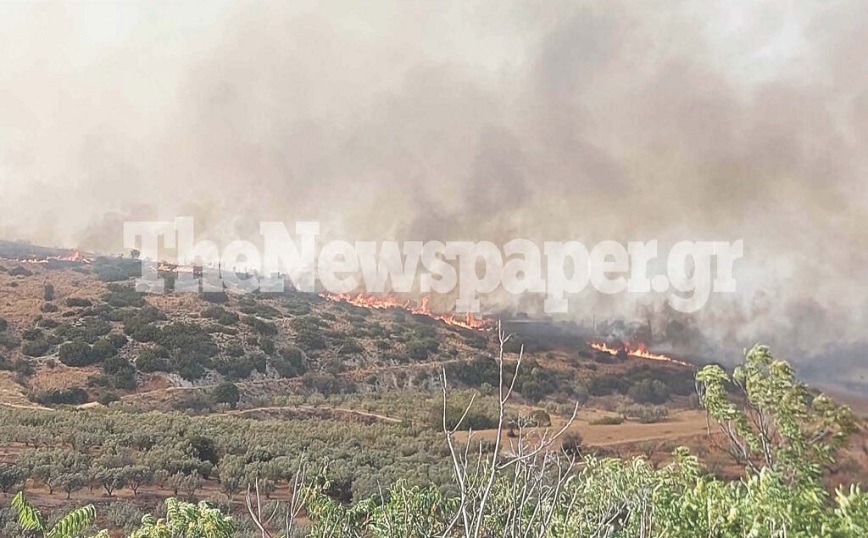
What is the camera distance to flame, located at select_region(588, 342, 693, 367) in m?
22.3

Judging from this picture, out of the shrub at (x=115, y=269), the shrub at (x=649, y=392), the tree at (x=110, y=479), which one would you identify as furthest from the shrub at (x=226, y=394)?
the shrub at (x=649, y=392)

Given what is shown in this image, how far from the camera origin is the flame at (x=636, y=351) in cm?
2227

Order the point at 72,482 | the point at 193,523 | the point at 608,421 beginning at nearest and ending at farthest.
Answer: the point at 193,523 < the point at 72,482 < the point at 608,421

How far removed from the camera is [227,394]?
18.5 metres

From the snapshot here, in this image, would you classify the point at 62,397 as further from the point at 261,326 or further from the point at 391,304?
the point at 391,304

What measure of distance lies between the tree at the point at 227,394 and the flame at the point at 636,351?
44.7ft

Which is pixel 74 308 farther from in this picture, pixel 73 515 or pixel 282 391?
pixel 73 515

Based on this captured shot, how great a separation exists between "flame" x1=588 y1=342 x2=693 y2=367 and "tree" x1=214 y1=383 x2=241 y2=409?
1362 centimetres

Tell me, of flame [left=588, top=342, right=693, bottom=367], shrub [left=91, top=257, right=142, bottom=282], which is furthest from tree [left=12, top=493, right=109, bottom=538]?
shrub [left=91, top=257, right=142, bottom=282]

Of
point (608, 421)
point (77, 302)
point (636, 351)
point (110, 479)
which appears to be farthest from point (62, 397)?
point (636, 351)

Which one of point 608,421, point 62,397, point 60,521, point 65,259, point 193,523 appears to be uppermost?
point 65,259

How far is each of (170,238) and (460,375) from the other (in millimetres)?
17024

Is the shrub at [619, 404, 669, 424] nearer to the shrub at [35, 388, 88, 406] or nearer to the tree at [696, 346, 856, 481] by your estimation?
the tree at [696, 346, 856, 481]

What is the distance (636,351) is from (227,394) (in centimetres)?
1485
